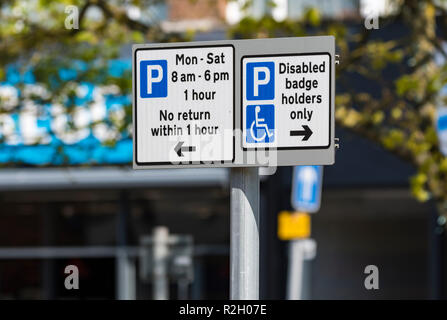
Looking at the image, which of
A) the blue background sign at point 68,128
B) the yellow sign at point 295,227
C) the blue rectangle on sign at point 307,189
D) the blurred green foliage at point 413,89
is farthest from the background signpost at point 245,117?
the blue rectangle on sign at point 307,189

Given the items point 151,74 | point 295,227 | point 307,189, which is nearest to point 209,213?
point 307,189

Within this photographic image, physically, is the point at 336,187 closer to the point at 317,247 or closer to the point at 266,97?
the point at 317,247

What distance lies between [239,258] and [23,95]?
6.59m

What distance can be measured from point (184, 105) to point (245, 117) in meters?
0.23

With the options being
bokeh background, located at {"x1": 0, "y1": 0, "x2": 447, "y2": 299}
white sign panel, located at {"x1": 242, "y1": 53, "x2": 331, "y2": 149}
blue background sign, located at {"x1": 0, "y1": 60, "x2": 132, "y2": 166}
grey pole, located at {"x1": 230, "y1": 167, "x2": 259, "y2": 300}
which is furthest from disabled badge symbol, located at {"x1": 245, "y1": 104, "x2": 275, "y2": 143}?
bokeh background, located at {"x1": 0, "y1": 0, "x2": 447, "y2": 299}

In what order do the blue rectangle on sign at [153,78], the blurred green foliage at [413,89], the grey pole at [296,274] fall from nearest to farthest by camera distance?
the blue rectangle on sign at [153,78]
the blurred green foliage at [413,89]
the grey pole at [296,274]

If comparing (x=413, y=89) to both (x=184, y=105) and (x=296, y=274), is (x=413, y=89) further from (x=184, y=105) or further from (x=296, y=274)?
(x=184, y=105)

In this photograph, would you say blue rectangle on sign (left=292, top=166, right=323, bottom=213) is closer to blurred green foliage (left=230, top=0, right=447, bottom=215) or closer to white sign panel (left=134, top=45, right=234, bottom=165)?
blurred green foliage (left=230, top=0, right=447, bottom=215)

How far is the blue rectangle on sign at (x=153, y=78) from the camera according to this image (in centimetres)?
355

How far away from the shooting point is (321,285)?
1516 cm

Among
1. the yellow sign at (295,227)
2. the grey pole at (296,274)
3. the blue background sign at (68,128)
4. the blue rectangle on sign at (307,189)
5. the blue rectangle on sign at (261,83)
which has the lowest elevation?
the grey pole at (296,274)

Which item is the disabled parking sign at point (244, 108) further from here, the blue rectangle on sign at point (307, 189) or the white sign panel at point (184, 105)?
the blue rectangle on sign at point (307, 189)

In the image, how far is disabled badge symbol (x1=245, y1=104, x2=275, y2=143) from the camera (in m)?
3.44

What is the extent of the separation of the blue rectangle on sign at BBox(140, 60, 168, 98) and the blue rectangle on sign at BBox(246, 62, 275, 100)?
0.32 metres
